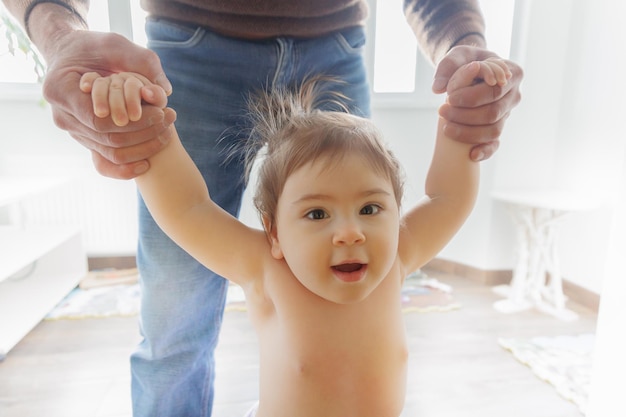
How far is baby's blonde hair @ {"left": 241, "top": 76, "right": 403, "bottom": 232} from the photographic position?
72 centimetres

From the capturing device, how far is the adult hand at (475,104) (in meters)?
0.75

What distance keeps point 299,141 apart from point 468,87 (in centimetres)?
27

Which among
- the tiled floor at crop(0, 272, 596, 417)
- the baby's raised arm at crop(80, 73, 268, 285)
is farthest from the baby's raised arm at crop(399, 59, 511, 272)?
the tiled floor at crop(0, 272, 596, 417)

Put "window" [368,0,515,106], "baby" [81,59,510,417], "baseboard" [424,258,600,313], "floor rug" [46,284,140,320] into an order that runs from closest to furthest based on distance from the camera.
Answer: "baby" [81,59,510,417] → "floor rug" [46,284,140,320] → "baseboard" [424,258,600,313] → "window" [368,0,515,106]

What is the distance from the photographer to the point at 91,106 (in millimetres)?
582

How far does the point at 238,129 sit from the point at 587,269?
7.03ft

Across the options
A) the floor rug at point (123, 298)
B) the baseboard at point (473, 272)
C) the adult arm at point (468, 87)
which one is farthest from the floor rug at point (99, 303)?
the adult arm at point (468, 87)

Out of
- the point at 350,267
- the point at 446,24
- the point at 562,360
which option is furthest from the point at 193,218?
the point at 562,360

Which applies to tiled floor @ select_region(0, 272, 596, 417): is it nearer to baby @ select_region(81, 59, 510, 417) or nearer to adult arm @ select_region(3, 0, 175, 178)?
baby @ select_region(81, 59, 510, 417)

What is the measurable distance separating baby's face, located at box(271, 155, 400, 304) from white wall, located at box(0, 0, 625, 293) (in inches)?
70.0

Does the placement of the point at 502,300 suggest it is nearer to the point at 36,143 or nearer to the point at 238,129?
the point at 238,129

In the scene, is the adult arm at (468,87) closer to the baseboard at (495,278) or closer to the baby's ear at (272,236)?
the baby's ear at (272,236)

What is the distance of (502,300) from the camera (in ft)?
7.97

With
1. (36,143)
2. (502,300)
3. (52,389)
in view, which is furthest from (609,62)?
(36,143)
